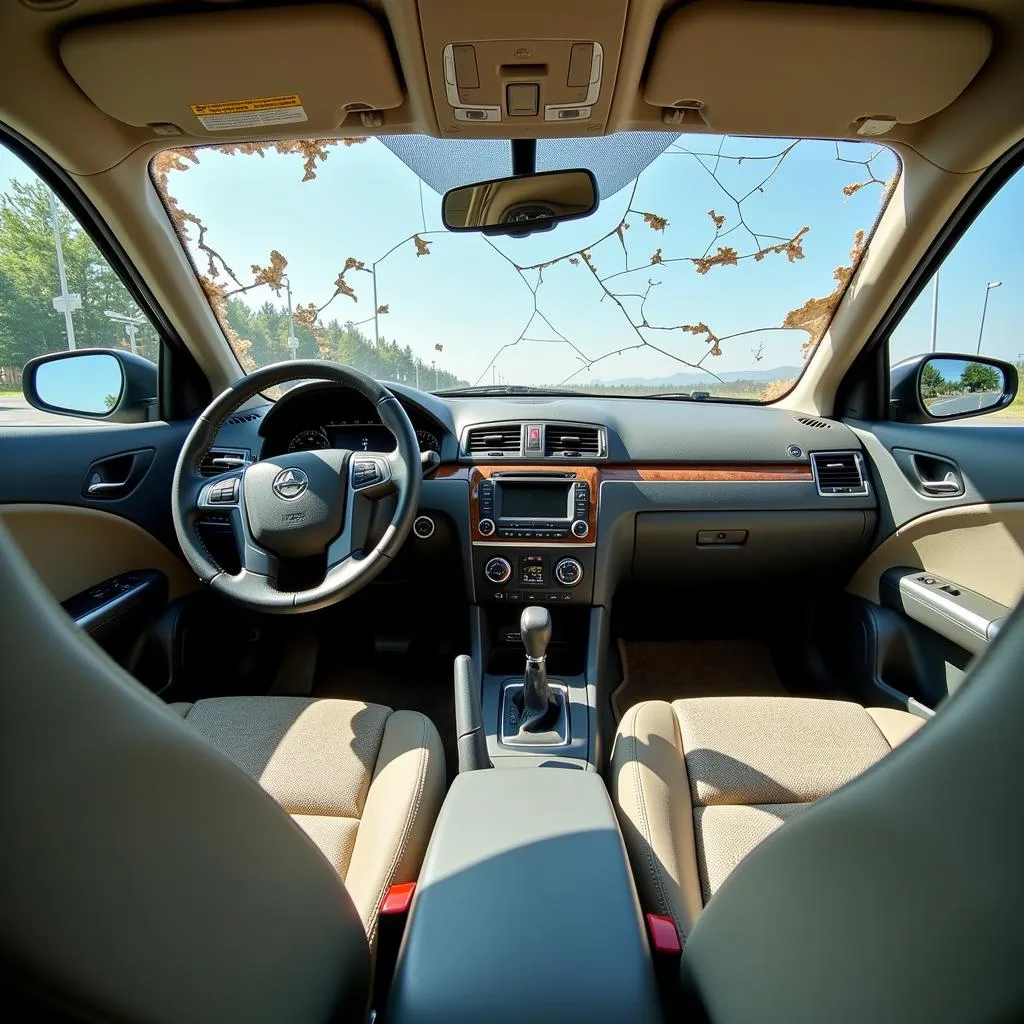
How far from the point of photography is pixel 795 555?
2.45 meters

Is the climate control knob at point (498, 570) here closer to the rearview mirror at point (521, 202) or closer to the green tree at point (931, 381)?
the rearview mirror at point (521, 202)

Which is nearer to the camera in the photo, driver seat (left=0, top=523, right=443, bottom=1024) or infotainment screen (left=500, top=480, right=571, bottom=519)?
driver seat (left=0, top=523, right=443, bottom=1024)

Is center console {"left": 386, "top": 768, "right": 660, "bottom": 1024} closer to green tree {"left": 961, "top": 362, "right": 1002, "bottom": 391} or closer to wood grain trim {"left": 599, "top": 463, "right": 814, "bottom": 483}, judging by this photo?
wood grain trim {"left": 599, "top": 463, "right": 814, "bottom": 483}

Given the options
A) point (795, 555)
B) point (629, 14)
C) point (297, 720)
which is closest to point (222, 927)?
point (297, 720)

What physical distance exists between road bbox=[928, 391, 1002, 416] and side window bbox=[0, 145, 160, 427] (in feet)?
10.2

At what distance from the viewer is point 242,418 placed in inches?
94.8

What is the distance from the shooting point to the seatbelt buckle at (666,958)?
0.67m

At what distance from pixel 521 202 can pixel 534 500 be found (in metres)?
1.08

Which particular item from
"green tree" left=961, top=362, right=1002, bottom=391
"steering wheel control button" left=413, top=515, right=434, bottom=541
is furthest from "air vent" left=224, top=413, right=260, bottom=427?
"green tree" left=961, top=362, right=1002, bottom=391

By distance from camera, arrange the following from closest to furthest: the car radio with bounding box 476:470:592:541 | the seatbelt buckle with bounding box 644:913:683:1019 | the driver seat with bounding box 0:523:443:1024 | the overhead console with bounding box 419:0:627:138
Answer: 1. the driver seat with bounding box 0:523:443:1024
2. the seatbelt buckle with bounding box 644:913:683:1019
3. the overhead console with bounding box 419:0:627:138
4. the car radio with bounding box 476:470:592:541

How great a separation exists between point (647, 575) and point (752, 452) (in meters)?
0.65

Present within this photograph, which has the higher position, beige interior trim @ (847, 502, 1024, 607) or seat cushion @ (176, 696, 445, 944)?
beige interior trim @ (847, 502, 1024, 607)

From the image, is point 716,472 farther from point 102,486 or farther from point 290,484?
point 102,486

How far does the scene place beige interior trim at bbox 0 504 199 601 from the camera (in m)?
1.82
